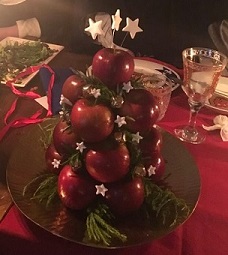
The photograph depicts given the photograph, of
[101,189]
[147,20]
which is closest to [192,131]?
[101,189]

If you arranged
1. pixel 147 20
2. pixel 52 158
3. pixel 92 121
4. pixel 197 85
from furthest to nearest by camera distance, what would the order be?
pixel 147 20 < pixel 197 85 < pixel 52 158 < pixel 92 121

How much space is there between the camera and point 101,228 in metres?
0.59

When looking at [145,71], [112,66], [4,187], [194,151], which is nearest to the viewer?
[112,66]

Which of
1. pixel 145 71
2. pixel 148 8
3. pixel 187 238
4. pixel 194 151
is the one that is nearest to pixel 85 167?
pixel 187 238

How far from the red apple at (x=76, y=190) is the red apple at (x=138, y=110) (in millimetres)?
104

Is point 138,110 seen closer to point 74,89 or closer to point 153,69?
point 74,89

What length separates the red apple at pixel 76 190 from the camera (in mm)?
610

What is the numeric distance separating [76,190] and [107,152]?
0.08m

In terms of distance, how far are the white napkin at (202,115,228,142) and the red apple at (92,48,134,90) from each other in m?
Result: 0.38

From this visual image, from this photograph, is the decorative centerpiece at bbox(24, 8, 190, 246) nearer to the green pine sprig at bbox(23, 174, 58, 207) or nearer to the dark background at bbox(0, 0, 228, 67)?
the green pine sprig at bbox(23, 174, 58, 207)

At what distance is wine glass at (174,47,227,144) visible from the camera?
2.91 ft

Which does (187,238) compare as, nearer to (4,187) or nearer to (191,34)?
(4,187)

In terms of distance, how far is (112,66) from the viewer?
0.59 metres

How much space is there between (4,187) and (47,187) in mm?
86
